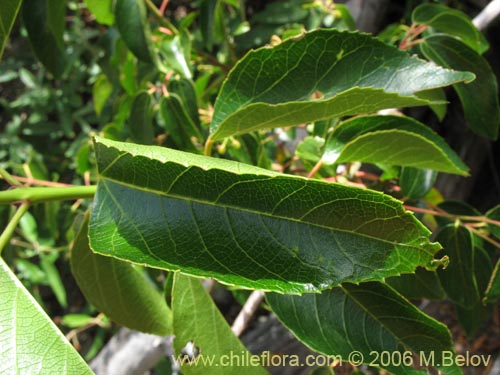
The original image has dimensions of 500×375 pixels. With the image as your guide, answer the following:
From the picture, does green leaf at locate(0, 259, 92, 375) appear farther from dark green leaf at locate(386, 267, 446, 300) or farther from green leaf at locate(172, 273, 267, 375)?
dark green leaf at locate(386, 267, 446, 300)

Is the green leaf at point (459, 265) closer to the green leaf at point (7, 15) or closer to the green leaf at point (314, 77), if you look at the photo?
the green leaf at point (314, 77)

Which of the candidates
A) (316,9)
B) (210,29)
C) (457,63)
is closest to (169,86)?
(210,29)

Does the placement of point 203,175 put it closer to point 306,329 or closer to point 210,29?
point 306,329

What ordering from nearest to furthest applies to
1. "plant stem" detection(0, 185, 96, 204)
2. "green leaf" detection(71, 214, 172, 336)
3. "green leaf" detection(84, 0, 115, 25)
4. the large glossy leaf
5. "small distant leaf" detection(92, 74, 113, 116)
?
the large glossy leaf < "plant stem" detection(0, 185, 96, 204) < "green leaf" detection(71, 214, 172, 336) < "green leaf" detection(84, 0, 115, 25) < "small distant leaf" detection(92, 74, 113, 116)

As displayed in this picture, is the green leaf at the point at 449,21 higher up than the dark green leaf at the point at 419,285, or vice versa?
the green leaf at the point at 449,21

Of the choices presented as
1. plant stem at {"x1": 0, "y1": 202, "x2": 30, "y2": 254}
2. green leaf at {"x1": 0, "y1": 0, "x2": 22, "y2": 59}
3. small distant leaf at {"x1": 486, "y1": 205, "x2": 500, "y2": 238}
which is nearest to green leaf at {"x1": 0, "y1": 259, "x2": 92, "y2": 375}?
plant stem at {"x1": 0, "y1": 202, "x2": 30, "y2": 254}

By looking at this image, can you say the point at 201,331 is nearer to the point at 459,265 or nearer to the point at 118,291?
the point at 118,291

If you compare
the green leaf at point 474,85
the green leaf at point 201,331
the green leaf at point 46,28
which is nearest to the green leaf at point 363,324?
the green leaf at point 201,331
